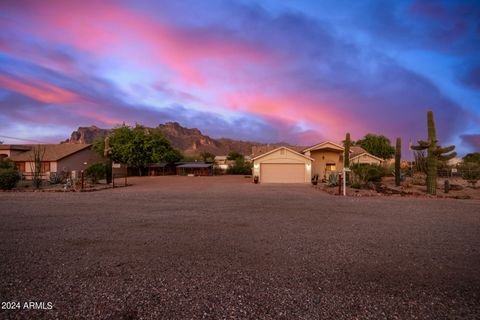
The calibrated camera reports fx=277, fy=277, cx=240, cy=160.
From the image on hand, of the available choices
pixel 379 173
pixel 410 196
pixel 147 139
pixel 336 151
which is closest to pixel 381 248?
pixel 410 196

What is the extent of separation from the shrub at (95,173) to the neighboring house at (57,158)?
1336 centimetres

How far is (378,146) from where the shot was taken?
219 feet

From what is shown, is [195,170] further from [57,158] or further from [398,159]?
[398,159]

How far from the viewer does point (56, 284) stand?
172 inches

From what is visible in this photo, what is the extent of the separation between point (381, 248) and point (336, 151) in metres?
31.3

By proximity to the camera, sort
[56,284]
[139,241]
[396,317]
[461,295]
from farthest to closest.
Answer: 1. [139,241]
2. [56,284]
3. [461,295]
4. [396,317]

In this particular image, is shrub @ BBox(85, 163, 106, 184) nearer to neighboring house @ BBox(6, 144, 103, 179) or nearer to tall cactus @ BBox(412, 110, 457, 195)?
→ neighboring house @ BBox(6, 144, 103, 179)

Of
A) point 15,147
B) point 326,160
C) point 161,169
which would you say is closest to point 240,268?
point 326,160

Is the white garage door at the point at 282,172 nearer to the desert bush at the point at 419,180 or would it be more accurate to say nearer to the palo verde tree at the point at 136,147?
the desert bush at the point at 419,180

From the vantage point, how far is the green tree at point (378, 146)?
217 ft

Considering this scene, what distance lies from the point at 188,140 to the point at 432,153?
152374 millimetres

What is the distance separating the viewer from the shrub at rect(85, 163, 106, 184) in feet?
90.7

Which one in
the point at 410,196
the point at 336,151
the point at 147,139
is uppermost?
the point at 147,139

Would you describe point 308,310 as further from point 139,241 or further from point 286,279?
point 139,241
